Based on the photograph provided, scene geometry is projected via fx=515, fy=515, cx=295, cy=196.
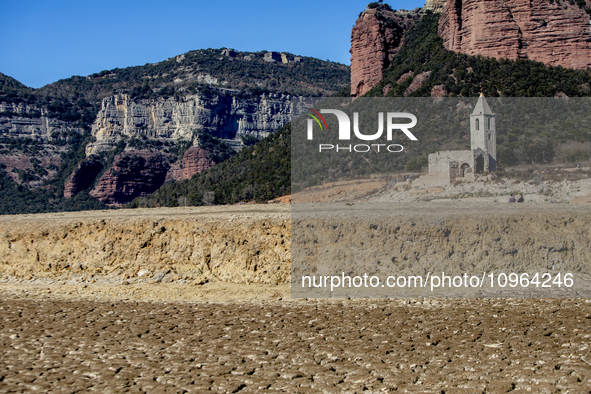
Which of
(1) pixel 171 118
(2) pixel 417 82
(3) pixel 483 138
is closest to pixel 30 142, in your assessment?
(1) pixel 171 118

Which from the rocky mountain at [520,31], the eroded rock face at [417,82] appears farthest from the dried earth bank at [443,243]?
the eroded rock face at [417,82]

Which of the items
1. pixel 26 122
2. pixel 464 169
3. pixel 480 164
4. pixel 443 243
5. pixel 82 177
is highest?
pixel 26 122

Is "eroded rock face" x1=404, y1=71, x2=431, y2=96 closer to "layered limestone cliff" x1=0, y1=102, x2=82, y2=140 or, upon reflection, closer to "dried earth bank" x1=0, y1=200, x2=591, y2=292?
"dried earth bank" x1=0, y1=200, x2=591, y2=292

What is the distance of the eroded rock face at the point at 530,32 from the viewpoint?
31.5 metres

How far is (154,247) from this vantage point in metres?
11.9

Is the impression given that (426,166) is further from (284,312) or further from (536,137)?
(284,312)

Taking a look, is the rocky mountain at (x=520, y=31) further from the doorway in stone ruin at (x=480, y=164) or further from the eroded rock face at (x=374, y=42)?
the doorway in stone ruin at (x=480, y=164)

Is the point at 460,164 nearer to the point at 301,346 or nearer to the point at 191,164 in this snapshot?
the point at 301,346

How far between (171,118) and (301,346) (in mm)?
68336

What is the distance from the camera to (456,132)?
15.6m

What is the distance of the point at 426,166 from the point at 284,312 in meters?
7.18

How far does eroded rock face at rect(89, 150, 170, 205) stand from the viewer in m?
59.4

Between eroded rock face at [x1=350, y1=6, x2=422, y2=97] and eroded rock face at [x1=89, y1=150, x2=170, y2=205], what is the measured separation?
29.1m

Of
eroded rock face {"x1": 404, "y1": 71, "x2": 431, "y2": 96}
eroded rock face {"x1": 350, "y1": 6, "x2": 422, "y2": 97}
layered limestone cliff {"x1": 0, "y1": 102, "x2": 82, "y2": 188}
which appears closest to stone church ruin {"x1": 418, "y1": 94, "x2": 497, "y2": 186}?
eroded rock face {"x1": 404, "y1": 71, "x2": 431, "y2": 96}
